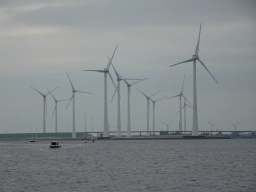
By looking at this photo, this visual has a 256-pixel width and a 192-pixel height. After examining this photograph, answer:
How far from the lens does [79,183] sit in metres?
67.2

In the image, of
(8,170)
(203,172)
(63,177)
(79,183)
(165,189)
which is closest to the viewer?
(165,189)

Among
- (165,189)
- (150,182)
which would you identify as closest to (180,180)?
(150,182)

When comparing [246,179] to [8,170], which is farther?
[8,170]

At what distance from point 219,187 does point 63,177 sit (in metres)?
24.6

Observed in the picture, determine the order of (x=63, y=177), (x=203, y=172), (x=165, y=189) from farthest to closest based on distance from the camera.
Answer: (x=203, y=172) → (x=63, y=177) → (x=165, y=189)

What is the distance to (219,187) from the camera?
62188 millimetres

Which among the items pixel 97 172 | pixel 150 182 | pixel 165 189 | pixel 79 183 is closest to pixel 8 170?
pixel 97 172

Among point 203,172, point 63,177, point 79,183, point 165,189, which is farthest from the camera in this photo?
point 203,172

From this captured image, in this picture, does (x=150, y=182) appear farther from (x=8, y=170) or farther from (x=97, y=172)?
(x=8, y=170)

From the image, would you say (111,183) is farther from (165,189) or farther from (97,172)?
(97,172)

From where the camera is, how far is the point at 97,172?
268 feet

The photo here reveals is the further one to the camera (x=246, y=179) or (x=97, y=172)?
(x=97, y=172)

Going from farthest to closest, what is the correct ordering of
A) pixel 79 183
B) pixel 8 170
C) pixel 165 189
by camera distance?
pixel 8 170
pixel 79 183
pixel 165 189

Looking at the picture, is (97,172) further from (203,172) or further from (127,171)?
(203,172)
